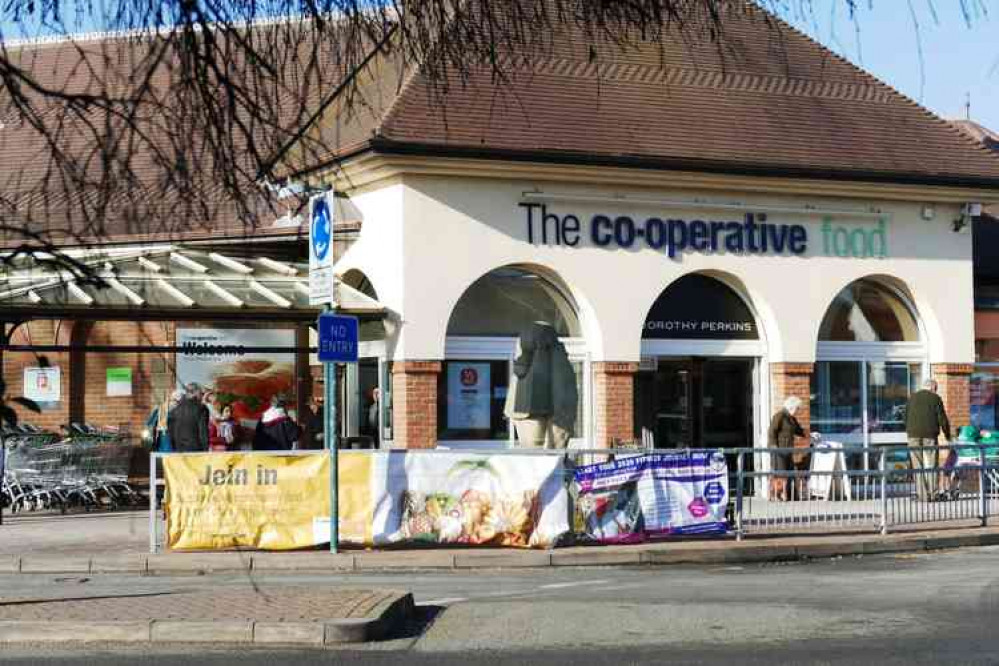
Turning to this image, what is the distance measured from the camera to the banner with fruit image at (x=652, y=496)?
53.9ft

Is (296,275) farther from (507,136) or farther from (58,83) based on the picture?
(58,83)

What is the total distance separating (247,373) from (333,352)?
9.93 metres

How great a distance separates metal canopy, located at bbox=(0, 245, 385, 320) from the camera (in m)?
18.9

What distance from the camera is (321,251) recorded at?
1561 centimetres

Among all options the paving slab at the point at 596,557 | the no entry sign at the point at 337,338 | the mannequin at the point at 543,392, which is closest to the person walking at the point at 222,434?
the mannequin at the point at 543,392

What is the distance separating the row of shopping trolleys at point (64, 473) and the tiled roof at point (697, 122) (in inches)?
216

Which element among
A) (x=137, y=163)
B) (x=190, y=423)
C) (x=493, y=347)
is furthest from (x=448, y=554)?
(x=137, y=163)

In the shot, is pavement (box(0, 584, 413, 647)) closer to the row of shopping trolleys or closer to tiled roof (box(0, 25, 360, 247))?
tiled roof (box(0, 25, 360, 247))

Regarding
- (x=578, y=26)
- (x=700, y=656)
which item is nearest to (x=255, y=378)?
(x=700, y=656)

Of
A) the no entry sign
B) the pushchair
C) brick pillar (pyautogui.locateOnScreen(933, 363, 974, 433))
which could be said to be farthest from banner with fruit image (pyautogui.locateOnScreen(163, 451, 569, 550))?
brick pillar (pyautogui.locateOnScreen(933, 363, 974, 433))

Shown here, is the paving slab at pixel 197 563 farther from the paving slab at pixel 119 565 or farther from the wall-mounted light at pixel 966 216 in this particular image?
the wall-mounted light at pixel 966 216

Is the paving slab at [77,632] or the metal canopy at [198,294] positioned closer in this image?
the paving slab at [77,632]

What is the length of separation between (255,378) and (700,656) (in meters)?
16.8

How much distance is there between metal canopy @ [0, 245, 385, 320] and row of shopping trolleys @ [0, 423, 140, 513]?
2533 millimetres
